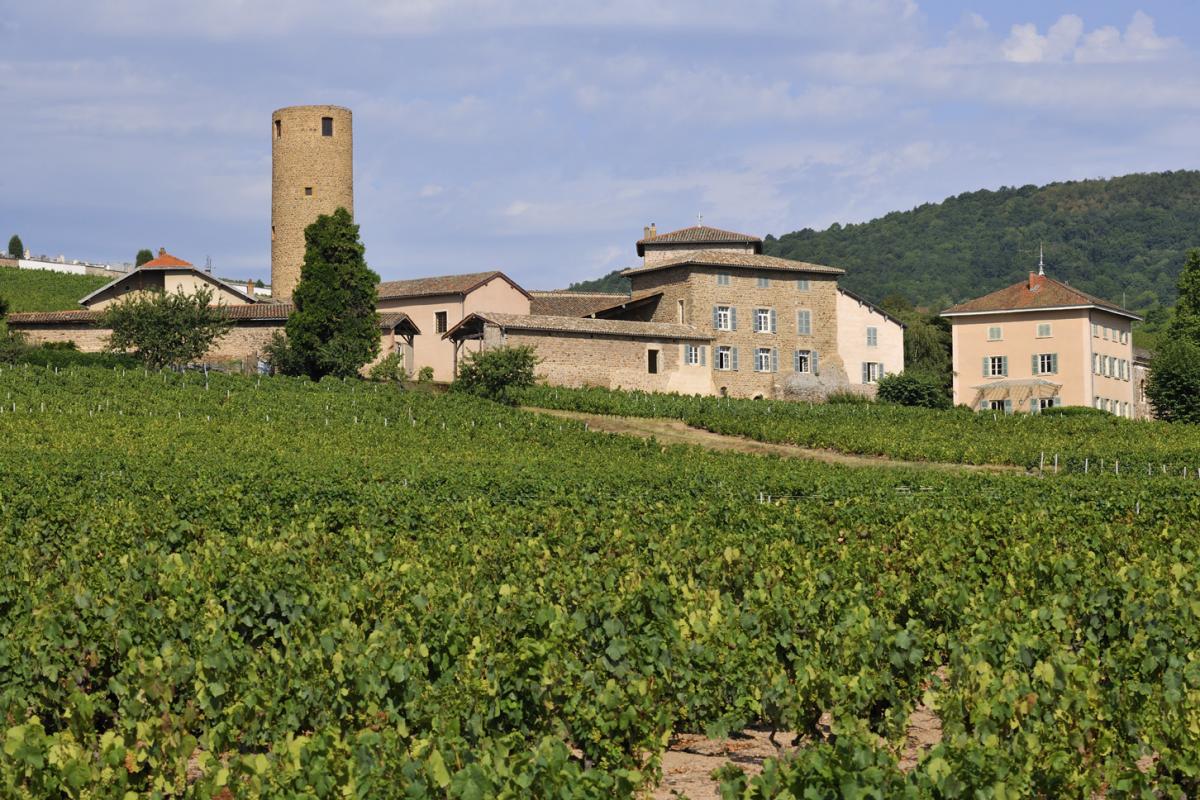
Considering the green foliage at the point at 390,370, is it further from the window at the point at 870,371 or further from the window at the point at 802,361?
the window at the point at 870,371

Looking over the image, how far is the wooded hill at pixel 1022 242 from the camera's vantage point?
478ft

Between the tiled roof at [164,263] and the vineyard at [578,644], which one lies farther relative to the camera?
the tiled roof at [164,263]

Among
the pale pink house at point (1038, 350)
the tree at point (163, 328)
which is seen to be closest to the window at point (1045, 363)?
the pale pink house at point (1038, 350)

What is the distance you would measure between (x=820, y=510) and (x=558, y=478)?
7.99m

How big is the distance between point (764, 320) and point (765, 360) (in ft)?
5.79

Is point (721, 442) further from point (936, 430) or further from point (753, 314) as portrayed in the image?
point (753, 314)

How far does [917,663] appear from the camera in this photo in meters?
13.5

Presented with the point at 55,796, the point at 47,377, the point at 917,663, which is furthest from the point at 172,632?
the point at 47,377

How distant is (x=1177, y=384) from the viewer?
58594mm

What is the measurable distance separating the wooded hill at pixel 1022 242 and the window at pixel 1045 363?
67038 millimetres

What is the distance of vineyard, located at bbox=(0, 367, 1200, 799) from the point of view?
9875 mm

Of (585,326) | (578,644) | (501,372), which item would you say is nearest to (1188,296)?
(585,326)

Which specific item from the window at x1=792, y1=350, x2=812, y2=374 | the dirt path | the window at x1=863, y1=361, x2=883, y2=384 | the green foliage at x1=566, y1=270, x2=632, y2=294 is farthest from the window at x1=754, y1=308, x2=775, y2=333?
the green foliage at x1=566, y1=270, x2=632, y2=294

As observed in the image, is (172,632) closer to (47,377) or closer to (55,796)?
(55,796)
